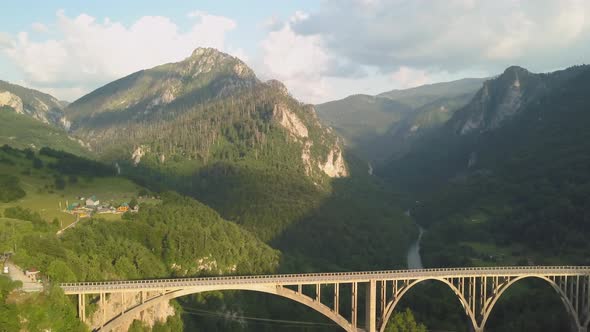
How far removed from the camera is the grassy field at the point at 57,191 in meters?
96.9

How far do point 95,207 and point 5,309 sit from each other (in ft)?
196

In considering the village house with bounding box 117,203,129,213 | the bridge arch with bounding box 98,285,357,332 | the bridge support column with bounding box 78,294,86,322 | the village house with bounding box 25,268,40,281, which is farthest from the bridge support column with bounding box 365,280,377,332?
the village house with bounding box 117,203,129,213

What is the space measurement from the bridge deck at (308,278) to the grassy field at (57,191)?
39916 millimetres

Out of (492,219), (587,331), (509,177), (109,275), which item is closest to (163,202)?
(109,275)

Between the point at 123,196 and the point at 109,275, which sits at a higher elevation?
the point at 123,196

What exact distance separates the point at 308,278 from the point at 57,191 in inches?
3116

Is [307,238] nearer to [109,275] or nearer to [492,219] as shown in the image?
[492,219]

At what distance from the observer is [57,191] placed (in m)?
116

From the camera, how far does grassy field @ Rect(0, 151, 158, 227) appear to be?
96.9m

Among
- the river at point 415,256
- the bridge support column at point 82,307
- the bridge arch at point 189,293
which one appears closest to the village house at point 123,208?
the bridge arch at point 189,293

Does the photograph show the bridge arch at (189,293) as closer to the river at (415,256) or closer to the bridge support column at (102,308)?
the bridge support column at (102,308)

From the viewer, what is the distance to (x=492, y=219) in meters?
158

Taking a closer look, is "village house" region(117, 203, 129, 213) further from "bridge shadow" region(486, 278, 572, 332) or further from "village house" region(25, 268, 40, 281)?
"bridge shadow" region(486, 278, 572, 332)

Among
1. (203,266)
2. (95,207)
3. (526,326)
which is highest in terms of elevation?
(95,207)
